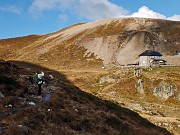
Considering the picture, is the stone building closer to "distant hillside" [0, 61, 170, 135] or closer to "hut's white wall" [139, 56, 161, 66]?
"hut's white wall" [139, 56, 161, 66]

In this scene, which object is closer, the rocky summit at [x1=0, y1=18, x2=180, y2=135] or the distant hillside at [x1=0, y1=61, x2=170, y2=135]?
the distant hillside at [x1=0, y1=61, x2=170, y2=135]

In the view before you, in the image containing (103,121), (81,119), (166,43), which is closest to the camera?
(81,119)

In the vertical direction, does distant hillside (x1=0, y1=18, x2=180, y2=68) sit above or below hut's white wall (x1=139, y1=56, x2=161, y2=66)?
above

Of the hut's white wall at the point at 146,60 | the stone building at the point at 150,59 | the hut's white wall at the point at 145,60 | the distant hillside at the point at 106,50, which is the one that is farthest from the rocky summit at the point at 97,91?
the stone building at the point at 150,59

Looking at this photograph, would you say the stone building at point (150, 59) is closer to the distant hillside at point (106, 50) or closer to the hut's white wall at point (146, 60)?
the hut's white wall at point (146, 60)

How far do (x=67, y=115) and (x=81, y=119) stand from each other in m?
1.18

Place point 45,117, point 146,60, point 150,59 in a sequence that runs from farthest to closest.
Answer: point 146,60 < point 150,59 < point 45,117

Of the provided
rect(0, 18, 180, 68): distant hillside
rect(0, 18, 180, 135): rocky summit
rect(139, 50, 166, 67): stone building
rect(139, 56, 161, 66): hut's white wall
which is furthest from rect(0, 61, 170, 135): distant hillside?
rect(0, 18, 180, 68): distant hillside

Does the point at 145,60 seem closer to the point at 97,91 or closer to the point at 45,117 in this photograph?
the point at 97,91

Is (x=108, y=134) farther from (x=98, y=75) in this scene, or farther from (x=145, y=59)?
(x=145, y=59)

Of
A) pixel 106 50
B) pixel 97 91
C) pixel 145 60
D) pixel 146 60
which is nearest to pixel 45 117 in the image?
pixel 97 91

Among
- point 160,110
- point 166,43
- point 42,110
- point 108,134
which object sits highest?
point 166,43

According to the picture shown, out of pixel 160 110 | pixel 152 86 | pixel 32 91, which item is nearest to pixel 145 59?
pixel 152 86

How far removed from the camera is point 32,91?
110 ft
